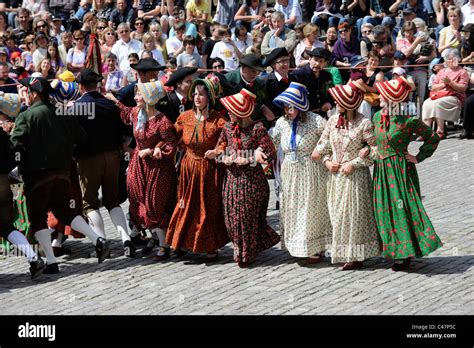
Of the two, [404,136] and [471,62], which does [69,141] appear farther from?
[471,62]

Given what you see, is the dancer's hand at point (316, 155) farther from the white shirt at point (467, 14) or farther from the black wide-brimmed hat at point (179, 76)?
the white shirt at point (467, 14)

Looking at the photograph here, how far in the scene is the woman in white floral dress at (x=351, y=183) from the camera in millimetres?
10719

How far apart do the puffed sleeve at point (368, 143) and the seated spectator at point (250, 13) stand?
939 cm

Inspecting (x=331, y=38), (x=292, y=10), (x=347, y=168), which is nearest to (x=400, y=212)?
(x=347, y=168)

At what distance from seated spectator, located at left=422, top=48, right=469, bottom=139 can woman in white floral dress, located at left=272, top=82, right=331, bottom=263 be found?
6.11 metres

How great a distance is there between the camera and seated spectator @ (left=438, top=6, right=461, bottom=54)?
17.7 m

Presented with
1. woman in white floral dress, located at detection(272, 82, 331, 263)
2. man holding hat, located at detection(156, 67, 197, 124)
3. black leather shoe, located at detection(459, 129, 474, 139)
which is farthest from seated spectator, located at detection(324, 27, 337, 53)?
woman in white floral dress, located at detection(272, 82, 331, 263)

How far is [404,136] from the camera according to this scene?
34.8ft

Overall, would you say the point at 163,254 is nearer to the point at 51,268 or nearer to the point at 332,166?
the point at 51,268

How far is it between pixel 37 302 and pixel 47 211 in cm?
137

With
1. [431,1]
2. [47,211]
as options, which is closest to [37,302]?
[47,211]

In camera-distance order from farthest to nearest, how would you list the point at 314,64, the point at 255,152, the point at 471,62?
the point at 471,62, the point at 314,64, the point at 255,152

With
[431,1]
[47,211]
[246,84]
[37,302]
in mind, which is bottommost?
[37,302]
